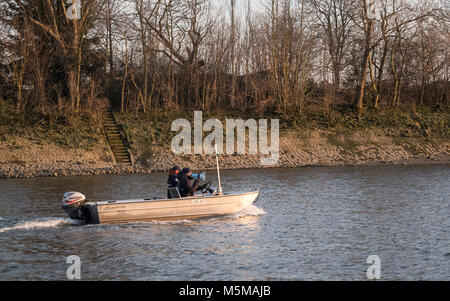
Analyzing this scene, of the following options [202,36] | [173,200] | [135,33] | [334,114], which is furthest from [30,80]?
[173,200]

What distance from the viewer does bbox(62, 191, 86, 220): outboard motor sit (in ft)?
55.6

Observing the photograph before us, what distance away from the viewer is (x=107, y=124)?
3994 cm

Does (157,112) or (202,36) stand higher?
(202,36)

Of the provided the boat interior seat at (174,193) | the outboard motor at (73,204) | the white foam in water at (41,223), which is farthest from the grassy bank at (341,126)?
the outboard motor at (73,204)

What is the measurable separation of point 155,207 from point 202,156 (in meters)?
18.9

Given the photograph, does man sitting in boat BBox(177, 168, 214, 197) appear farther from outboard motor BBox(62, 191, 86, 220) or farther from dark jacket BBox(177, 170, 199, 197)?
outboard motor BBox(62, 191, 86, 220)

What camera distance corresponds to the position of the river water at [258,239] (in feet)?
40.1

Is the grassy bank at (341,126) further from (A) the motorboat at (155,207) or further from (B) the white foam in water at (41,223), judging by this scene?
(B) the white foam in water at (41,223)

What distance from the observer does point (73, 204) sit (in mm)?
16969

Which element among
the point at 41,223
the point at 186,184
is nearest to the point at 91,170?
the point at 41,223
